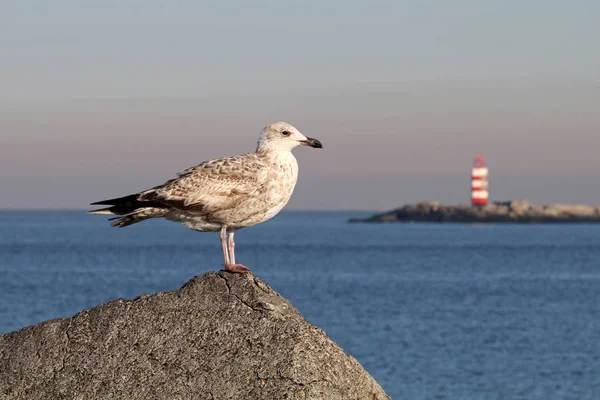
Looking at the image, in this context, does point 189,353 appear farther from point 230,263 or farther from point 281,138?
point 281,138

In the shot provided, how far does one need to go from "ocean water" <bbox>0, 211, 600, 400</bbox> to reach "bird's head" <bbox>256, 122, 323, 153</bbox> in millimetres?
26266

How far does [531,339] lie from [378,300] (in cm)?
1959

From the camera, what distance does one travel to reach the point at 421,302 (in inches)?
2682

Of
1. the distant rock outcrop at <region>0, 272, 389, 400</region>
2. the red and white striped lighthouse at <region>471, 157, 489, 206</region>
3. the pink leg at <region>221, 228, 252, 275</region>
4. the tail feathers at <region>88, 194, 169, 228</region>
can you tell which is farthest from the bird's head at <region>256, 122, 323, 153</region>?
the red and white striped lighthouse at <region>471, 157, 489, 206</region>

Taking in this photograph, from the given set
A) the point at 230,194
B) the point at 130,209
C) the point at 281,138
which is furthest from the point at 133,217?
the point at 281,138

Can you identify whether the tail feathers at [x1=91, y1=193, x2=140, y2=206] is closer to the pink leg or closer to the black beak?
the pink leg

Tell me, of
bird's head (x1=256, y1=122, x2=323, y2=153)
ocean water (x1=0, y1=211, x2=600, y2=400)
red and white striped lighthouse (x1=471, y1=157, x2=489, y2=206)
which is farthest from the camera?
red and white striped lighthouse (x1=471, y1=157, x2=489, y2=206)

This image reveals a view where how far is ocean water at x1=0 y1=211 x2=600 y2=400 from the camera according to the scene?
38938 mm

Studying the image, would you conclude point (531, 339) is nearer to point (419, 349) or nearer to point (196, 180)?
point (419, 349)

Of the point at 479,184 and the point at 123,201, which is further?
the point at 479,184

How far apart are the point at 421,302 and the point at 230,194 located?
6085cm

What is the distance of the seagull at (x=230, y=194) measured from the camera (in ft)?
27.8

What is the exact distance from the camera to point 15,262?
378ft

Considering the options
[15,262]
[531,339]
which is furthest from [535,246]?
[531,339]
